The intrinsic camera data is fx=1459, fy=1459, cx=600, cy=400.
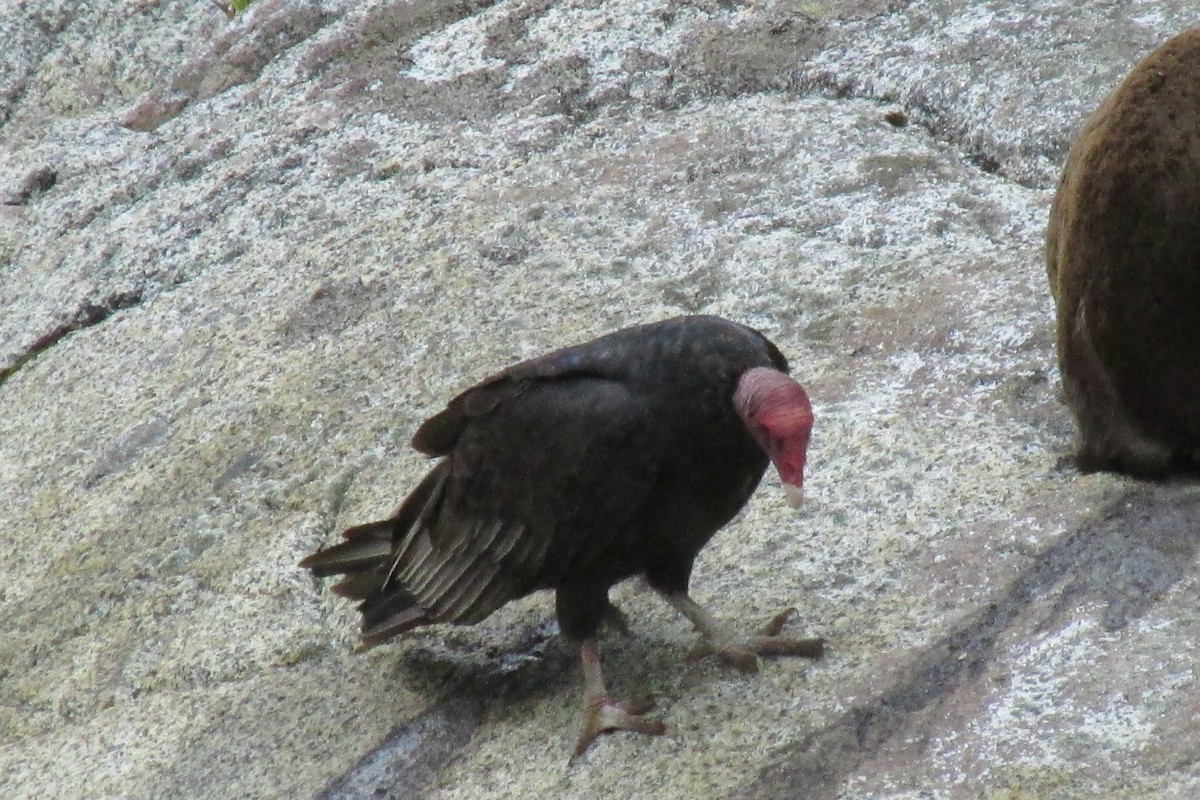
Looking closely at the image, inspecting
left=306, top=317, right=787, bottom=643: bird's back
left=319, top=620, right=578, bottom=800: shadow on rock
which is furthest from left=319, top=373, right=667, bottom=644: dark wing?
left=319, top=620, right=578, bottom=800: shadow on rock

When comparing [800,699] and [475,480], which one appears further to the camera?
[475,480]

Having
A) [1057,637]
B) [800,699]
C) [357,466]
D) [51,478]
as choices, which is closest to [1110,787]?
[1057,637]

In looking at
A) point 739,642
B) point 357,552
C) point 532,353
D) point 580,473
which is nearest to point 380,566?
point 357,552

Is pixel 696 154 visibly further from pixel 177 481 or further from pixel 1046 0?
pixel 177 481

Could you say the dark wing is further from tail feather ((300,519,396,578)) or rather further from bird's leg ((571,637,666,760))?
bird's leg ((571,637,666,760))

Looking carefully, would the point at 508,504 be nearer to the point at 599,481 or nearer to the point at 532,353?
the point at 599,481

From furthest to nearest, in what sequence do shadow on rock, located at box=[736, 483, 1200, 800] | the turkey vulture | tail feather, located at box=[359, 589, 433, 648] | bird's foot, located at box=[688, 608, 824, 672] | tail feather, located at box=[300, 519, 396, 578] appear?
1. tail feather, located at box=[300, 519, 396, 578]
2. tail feather, located at box=[359, 589, 433, 648]
3. bird's foot, located at box=[688, 608, 824, 672]
4. the turkey vulture
5. shadow on rock, located at box=[736, 483, 1200, 800]
